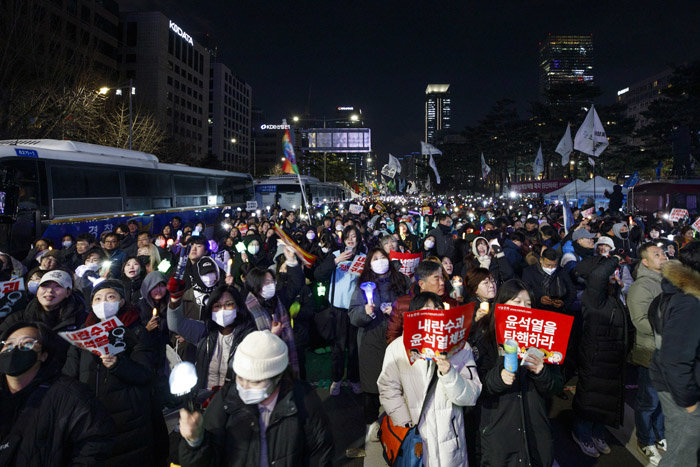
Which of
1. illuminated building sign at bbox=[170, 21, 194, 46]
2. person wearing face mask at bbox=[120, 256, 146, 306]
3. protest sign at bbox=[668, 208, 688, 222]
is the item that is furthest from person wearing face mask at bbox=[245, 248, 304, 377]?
illuminated building sign at bbox=[170, 21, 194, 46]

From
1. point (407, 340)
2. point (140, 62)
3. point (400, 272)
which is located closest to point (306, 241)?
point (400, 272)

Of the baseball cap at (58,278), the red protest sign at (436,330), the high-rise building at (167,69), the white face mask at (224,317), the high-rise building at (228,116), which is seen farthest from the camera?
the high-rise building at (228,116)

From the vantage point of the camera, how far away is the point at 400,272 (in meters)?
5.43

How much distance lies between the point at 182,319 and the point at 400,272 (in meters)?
2.57

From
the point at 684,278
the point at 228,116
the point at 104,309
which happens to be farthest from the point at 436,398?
the point at 228,116

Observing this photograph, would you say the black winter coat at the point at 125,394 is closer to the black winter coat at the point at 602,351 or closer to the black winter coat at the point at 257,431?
the black winter coat at the point at 257,431

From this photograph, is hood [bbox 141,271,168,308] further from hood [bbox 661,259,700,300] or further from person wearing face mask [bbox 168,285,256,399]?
hood [bbox 661,259,700,300]

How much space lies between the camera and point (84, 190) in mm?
13000

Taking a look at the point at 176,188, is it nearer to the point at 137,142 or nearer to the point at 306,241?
the point at 306,241

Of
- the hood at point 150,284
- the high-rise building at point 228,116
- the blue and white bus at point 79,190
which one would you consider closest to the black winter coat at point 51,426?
the hood at point 150,284

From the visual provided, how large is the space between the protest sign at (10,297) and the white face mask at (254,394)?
11.2 ft

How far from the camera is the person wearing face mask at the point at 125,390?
2877mm

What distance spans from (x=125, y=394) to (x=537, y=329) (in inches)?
107

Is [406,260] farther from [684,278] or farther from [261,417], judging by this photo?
[261,417]
